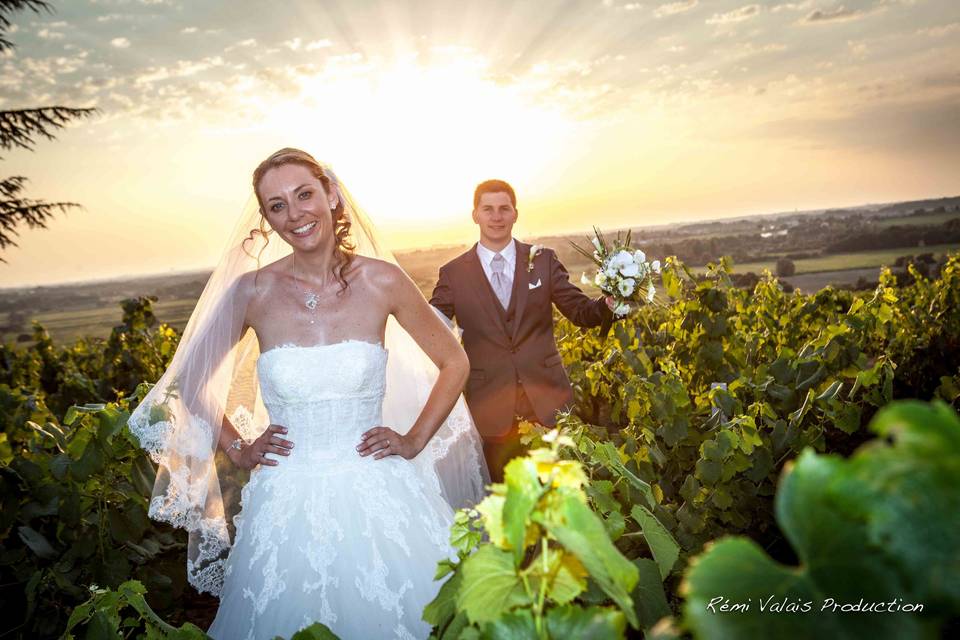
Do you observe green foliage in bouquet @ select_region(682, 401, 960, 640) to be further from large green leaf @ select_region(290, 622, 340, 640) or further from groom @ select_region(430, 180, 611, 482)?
groom @ select_region(430, 180, 611, 482)

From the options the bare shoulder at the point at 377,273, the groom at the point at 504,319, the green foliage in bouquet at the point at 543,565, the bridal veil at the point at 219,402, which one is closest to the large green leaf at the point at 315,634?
the green foliage in bouquet at the point at 543,565

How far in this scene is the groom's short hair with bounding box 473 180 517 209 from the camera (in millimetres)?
4957

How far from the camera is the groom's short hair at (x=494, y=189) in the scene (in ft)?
16.3

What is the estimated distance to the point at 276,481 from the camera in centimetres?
297

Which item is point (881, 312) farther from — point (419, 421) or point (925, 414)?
point (925, 414)

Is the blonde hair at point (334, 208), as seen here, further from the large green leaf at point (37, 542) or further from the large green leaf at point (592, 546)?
the large green leaf at point (592, 546)

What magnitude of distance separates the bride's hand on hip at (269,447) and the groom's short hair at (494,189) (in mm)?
2690

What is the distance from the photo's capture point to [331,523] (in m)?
2.82

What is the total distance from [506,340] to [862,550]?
4344 millimetres

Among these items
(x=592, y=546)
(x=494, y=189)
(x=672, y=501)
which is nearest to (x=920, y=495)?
(x=592, y=546)

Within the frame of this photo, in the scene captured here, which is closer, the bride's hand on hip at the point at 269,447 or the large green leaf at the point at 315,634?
the large green leaf at the point at 315,634

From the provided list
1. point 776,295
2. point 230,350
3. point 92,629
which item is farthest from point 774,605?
point 776,295

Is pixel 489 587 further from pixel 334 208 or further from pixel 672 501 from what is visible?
pixel 672 501

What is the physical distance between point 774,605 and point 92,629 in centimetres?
146
